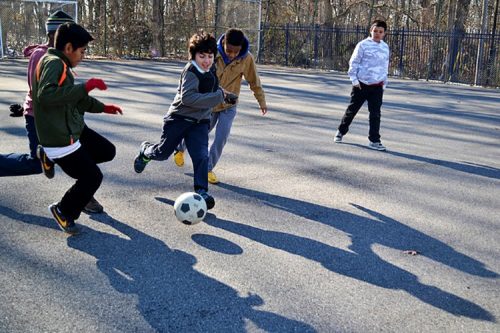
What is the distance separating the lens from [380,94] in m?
8.25

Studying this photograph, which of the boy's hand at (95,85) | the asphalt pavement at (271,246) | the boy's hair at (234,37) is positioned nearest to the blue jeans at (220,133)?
the asphalt pavement at (271,246)

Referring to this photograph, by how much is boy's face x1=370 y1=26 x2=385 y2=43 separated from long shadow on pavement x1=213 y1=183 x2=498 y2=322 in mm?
3415

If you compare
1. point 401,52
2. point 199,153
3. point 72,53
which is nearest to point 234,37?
point 199,153

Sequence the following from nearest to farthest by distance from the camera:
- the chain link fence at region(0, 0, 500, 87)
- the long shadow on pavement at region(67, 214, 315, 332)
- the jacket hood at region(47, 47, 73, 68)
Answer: the long shadow on pavement at region(67, 214, 315, 332), the jacket hood at region(47, 47, 73, 68), the chain link fence at region(0, 0, 500, 87)

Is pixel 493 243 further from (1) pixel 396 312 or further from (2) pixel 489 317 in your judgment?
(1) pixel 396 312

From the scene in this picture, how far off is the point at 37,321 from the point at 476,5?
113ft

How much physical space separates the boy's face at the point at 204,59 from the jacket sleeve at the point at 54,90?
1.29 metres

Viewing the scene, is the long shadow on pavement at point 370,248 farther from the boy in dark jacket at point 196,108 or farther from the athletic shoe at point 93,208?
the athletic shoe at point 93,208

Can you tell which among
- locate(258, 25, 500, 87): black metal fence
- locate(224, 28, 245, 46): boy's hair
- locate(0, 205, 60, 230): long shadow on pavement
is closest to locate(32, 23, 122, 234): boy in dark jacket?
locate(0, 205, 60, 230): long shadow on pavement

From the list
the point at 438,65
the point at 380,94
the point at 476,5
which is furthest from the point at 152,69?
the point at 476,5

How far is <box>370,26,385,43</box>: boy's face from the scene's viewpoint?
8023mm

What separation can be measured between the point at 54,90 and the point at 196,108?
1446 mm

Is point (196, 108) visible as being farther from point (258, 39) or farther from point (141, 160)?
point (258, 39)

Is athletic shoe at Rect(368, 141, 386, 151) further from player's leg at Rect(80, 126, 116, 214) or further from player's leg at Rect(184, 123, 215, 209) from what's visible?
player's leg at Rect(80, 126, 116, 214)
